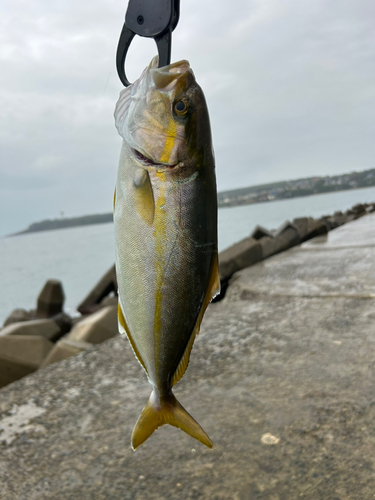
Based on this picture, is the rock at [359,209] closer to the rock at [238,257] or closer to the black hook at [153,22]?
the rock at [238,257]

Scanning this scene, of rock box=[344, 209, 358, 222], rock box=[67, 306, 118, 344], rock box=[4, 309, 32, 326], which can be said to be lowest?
rock box=[4, 309, 32, 326]

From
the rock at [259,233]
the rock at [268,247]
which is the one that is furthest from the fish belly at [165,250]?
the rock at [259,233]

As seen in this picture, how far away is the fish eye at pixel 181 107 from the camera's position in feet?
3.66

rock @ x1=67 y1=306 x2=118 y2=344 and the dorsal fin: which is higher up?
the dorsal fin

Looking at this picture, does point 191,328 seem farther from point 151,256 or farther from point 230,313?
point 230,313

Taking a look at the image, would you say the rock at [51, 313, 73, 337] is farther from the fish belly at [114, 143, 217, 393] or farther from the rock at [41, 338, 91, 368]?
the fish belly at [114, 143, 217, 393]

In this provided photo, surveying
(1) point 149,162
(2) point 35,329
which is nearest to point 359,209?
(2) point 35,329

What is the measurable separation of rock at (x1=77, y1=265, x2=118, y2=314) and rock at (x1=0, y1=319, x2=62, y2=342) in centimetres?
317

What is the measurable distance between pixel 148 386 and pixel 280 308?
1.72 m

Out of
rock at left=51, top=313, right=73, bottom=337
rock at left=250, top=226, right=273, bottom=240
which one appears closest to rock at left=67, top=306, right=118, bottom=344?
rock at left=51, top=313, right=73, bottom=337

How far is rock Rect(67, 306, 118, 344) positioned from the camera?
4261 mm

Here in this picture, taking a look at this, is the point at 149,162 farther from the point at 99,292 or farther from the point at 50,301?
the point at 99,292

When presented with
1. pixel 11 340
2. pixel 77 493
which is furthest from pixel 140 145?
pixel 11 340

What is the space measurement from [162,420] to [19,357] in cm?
334
